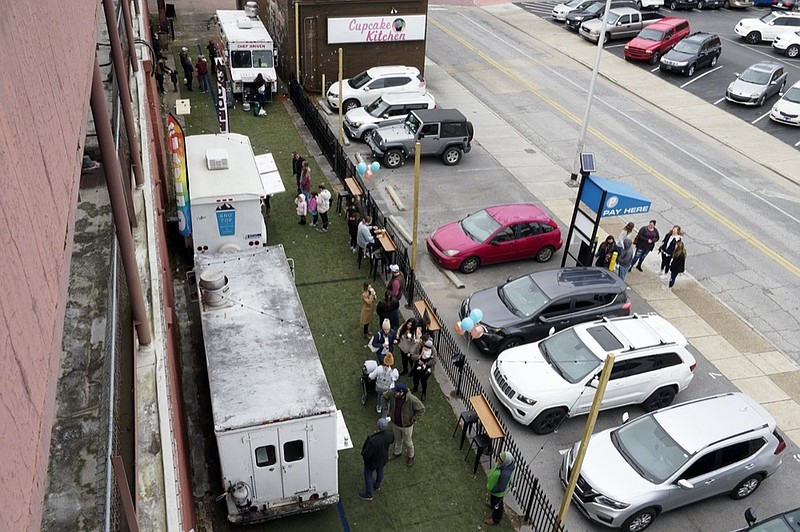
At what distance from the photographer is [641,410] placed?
14.2 m

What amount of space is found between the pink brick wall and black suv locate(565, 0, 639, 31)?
1535 inches

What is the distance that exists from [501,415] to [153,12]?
119 feet

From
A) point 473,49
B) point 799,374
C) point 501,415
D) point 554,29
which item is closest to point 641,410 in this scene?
point 501,415

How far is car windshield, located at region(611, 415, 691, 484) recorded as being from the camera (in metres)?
11.4

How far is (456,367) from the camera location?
14.4 meters

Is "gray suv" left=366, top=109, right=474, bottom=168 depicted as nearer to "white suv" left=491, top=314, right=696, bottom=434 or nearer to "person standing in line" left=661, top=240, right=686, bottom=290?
"person standing in line" left=661, top=240, right=686, bottom=290

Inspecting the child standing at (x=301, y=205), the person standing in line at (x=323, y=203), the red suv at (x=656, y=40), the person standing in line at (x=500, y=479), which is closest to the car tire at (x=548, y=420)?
the person standing in line at (x=500, y=479)

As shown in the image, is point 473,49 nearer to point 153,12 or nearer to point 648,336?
point 153,12

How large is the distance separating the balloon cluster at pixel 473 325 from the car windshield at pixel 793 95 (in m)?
21.5

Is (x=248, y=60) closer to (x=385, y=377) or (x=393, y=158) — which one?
(x=393, y=158)

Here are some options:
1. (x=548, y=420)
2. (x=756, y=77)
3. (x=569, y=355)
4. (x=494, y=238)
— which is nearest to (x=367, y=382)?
(x=548, y=420)

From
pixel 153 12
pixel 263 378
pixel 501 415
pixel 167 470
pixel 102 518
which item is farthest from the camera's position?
pixel 153 12

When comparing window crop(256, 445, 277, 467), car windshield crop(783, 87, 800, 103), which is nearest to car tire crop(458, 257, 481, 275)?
window crop(256, 445, 277, 467)

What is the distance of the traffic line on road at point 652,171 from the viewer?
65.6 ft
